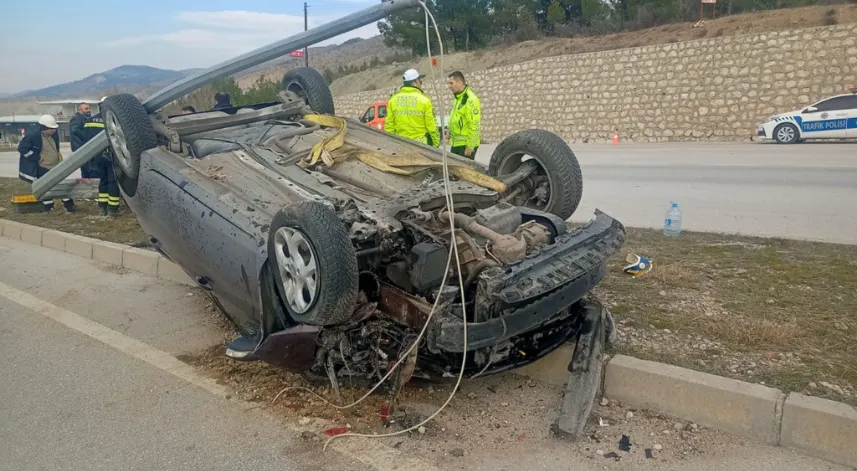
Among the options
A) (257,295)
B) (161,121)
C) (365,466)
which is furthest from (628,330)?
(161,121)

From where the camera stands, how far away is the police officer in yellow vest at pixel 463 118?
732cm

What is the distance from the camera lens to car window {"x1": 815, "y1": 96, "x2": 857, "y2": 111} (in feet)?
50.8

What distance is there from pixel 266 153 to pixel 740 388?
3.27 meters

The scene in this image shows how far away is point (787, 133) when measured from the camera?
1686cm

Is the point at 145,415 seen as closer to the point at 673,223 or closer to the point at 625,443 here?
the point at 625,443

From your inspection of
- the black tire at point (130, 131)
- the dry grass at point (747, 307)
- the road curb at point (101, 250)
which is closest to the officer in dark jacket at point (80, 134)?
the road curb at point (101, 250)

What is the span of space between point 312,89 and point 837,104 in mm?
14422

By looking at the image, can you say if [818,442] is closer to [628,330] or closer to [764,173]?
[628,330]

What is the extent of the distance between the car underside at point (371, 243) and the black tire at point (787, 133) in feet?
49.2

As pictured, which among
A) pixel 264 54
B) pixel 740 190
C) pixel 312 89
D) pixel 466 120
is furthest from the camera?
pixel 740 190

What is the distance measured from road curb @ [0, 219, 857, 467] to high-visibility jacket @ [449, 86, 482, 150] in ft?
13.4

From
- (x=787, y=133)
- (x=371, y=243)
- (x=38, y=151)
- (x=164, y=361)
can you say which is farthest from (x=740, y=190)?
(x=38, y=151)

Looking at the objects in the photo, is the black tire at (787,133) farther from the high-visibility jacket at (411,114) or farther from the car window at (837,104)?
the high-visibility jacket at (411,114)

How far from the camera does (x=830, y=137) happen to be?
52.6 ft
